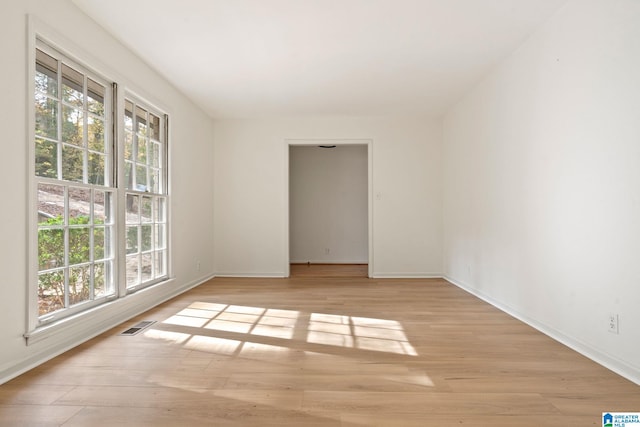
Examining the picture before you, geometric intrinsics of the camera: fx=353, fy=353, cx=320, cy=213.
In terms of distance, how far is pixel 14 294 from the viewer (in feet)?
7.50

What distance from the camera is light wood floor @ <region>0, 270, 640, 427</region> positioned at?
1.79 meters

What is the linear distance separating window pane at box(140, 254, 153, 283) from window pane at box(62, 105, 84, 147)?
1558 mm

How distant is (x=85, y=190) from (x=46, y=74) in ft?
3.09

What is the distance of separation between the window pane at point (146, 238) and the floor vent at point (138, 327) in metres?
0.95

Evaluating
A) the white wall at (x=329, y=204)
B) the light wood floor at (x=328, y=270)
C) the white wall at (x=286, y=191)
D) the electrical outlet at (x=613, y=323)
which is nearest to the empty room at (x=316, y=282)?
the electrical outlet at (x=613, y=323)

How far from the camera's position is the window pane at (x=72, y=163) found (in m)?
2.82

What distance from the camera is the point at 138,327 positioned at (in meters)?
3.28

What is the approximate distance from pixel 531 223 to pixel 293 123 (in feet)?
13.6

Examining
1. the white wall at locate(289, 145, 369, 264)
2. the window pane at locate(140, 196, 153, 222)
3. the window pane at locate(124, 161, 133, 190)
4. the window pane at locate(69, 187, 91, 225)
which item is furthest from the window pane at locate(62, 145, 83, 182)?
the white wall at locate(289, 145, 369, 264)

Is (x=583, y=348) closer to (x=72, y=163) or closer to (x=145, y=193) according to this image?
(x=72, y=163)

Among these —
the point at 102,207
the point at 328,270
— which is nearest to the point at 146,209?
the point at 102,207

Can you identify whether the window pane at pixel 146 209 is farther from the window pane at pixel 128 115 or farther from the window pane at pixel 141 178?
the window pane at pixel 128 115

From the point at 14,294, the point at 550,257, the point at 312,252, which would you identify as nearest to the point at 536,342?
→ the point at 550,257

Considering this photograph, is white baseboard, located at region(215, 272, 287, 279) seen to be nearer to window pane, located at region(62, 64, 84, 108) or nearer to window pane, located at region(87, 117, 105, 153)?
window pane, located at region(87, 117, 105, 153)
